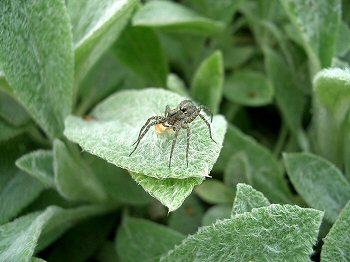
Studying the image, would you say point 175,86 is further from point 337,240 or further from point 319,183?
point 337,240

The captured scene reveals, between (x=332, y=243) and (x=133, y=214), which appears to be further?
(x=133, y=214)

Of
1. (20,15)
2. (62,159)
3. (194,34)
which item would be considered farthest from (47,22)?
(194,34)

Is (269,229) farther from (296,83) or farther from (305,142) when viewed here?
(296,83)

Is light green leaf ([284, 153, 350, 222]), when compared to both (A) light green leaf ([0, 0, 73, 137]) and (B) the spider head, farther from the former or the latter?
(A) light green leaf ([0, 0, 73, 137])

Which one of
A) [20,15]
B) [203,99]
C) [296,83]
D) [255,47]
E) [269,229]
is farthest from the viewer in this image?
[255,47]

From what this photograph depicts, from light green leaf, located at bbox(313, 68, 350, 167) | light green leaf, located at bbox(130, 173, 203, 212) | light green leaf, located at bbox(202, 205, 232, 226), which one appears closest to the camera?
light green leaf, located at bbox(130, 173, 203, 212)

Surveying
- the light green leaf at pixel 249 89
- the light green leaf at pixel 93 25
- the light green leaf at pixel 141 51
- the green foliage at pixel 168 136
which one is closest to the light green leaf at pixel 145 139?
the green foliage at pixel 168 136

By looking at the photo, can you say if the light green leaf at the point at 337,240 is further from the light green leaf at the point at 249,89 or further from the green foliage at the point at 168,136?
the light green leaf at the point at 249,89

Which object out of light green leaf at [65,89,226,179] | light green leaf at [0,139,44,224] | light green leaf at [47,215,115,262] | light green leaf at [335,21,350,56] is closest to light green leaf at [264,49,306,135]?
light green leaf at [335,21,350,56]
